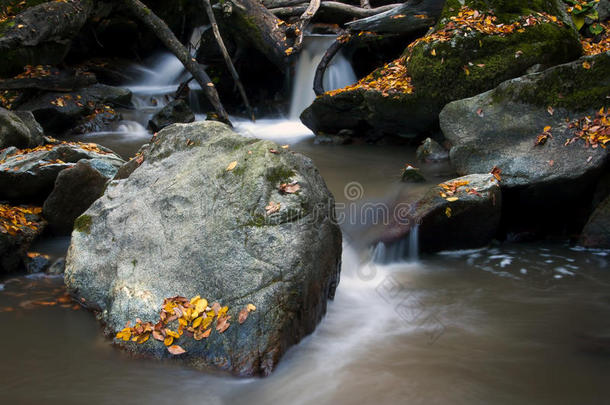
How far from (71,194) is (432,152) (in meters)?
5.47

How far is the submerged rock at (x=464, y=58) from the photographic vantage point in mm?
7996

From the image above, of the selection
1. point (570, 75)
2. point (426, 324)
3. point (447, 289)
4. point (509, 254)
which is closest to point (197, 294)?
point (426, 324)

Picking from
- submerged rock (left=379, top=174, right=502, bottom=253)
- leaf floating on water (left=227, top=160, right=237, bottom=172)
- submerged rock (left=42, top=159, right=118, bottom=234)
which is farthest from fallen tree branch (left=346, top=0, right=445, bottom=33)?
leaf floating on water (left=227, top=160, right=237, bottom=172)

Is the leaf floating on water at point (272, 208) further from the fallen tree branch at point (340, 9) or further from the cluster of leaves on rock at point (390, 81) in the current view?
the fallen tree branch at point (340, 9)

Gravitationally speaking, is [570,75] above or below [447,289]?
above

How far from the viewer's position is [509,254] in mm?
5809

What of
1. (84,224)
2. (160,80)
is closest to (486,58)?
(84,224)

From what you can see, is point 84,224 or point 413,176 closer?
point 84,224

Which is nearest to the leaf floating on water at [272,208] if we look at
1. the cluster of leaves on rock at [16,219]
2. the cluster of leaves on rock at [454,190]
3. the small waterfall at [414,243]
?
the small waterfall at [414,243]

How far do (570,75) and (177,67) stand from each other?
11.9m

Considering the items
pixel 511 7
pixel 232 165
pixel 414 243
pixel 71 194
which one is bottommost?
pixel 414 243

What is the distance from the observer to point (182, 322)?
11.8 feet

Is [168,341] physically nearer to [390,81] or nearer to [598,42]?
[390,81]

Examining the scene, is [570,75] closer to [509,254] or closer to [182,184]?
[509,254]
